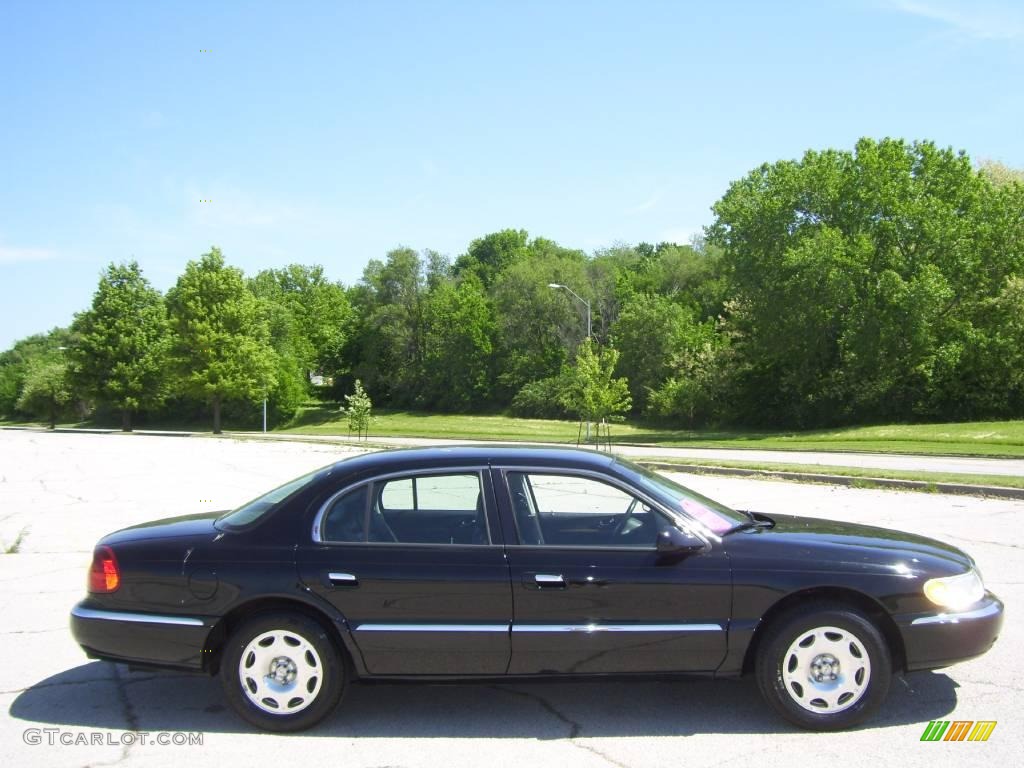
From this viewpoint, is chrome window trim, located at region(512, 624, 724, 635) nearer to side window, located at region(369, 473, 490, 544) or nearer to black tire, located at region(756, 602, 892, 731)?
black tire, located at region(756, 602, 892, 731)

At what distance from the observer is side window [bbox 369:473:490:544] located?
4.69m

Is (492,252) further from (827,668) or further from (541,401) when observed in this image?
(827,668)

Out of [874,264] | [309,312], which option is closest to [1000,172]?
[874,264]

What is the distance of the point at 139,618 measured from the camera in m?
4.67

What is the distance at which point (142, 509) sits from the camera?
44.6 ft

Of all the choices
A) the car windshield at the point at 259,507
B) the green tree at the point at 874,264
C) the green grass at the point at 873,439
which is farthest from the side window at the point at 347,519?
the green tree at the point at 874,264

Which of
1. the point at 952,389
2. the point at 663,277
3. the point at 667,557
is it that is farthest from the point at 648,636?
the point at 663,277

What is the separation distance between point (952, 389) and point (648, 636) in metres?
43.6

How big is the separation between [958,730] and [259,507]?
3.99 meters

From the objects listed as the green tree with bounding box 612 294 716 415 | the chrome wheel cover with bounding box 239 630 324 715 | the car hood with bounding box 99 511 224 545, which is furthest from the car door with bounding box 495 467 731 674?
the green tree with bounding box 612 294 716 415

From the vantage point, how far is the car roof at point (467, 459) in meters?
4.86

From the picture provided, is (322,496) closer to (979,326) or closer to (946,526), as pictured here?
(946,526)

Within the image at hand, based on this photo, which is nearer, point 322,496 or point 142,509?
point 322,496

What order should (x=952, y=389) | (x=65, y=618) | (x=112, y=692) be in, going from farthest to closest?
(x=952, y=389), (x=65, y=618), (x=112, y=692)
